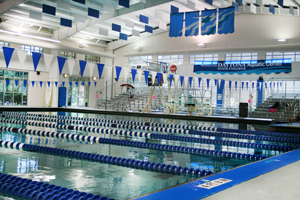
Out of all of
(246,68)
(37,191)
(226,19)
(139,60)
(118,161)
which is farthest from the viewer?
(139,60)

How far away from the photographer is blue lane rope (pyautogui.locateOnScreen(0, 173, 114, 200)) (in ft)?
8.04

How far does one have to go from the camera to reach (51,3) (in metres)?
13.9

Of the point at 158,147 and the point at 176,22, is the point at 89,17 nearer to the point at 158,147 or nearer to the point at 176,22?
the point at 176,22

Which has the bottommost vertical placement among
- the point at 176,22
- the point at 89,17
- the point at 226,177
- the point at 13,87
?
the point at 226,177

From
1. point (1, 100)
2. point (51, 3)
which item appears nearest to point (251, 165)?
point (51, 3)

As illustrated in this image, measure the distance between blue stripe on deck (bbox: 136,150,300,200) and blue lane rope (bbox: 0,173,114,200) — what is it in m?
0.61

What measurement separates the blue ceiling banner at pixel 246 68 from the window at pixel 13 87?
12.9m

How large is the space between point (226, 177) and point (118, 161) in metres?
2.02

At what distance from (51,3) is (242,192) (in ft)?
47.0

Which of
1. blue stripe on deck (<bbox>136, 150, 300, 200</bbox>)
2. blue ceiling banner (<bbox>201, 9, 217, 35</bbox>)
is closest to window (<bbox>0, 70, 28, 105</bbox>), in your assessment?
blue ceiling banner (<bbox>201, 9, 217, 35</bbox>)

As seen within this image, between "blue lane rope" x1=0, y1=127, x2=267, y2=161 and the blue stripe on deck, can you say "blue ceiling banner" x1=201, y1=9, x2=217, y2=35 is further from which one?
the blue stripe on deck

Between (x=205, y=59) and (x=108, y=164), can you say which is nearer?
(x=108, y=164)

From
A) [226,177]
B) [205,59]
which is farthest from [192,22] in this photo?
[205,59]

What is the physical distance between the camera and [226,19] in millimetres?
10945
